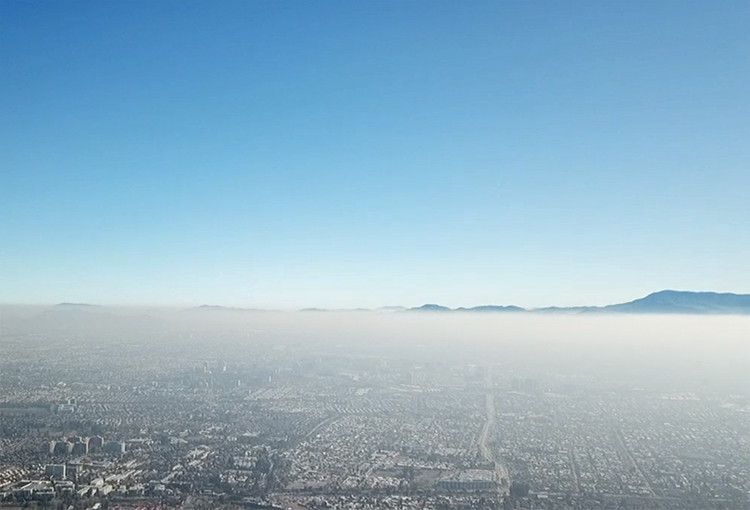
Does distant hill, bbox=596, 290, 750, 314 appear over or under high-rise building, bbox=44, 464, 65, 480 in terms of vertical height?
over

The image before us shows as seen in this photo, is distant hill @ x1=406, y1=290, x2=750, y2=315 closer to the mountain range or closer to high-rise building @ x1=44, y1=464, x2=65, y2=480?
the mountain range

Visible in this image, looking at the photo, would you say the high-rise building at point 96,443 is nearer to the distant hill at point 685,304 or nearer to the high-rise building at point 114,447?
the high-rise building at point 114,447

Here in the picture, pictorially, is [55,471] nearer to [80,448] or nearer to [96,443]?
[80,448]

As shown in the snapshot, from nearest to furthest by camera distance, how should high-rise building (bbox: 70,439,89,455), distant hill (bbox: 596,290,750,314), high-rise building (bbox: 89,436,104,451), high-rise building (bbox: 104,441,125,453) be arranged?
high-rise building (bbox: 70,439,89,455) < high-rise building (bbox: 104,441,125,453) < high-rise building (bbox: 89,436,104,451) < distant hill (bbox: 596,290,750,314)

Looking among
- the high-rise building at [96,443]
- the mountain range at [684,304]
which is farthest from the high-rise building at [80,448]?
the mountain range at [684,304]

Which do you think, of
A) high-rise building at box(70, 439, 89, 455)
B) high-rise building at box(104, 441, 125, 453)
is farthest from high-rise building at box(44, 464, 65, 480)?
high-rise building at box(104, 441, 125, 453)

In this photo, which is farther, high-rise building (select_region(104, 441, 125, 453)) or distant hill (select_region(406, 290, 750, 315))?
distant hill (select_region(406, 290, 750, 315))

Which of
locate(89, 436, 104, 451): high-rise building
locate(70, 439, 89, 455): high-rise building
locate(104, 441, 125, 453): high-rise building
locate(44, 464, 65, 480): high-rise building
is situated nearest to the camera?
locate(44, 464, 65, 480): high-rise building

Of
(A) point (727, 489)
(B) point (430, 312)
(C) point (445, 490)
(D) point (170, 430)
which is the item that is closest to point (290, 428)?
(D) point (170, 430)

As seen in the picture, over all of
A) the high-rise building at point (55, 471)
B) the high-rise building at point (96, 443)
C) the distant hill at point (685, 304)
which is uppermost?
the distant hill at point (685, 304)

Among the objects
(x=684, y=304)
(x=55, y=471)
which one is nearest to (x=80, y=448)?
(x=55, y=471)

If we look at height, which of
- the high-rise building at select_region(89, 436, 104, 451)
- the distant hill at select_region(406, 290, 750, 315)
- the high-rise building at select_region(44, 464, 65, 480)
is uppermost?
the distant hill at select_region(406, 290, 750, 315)
